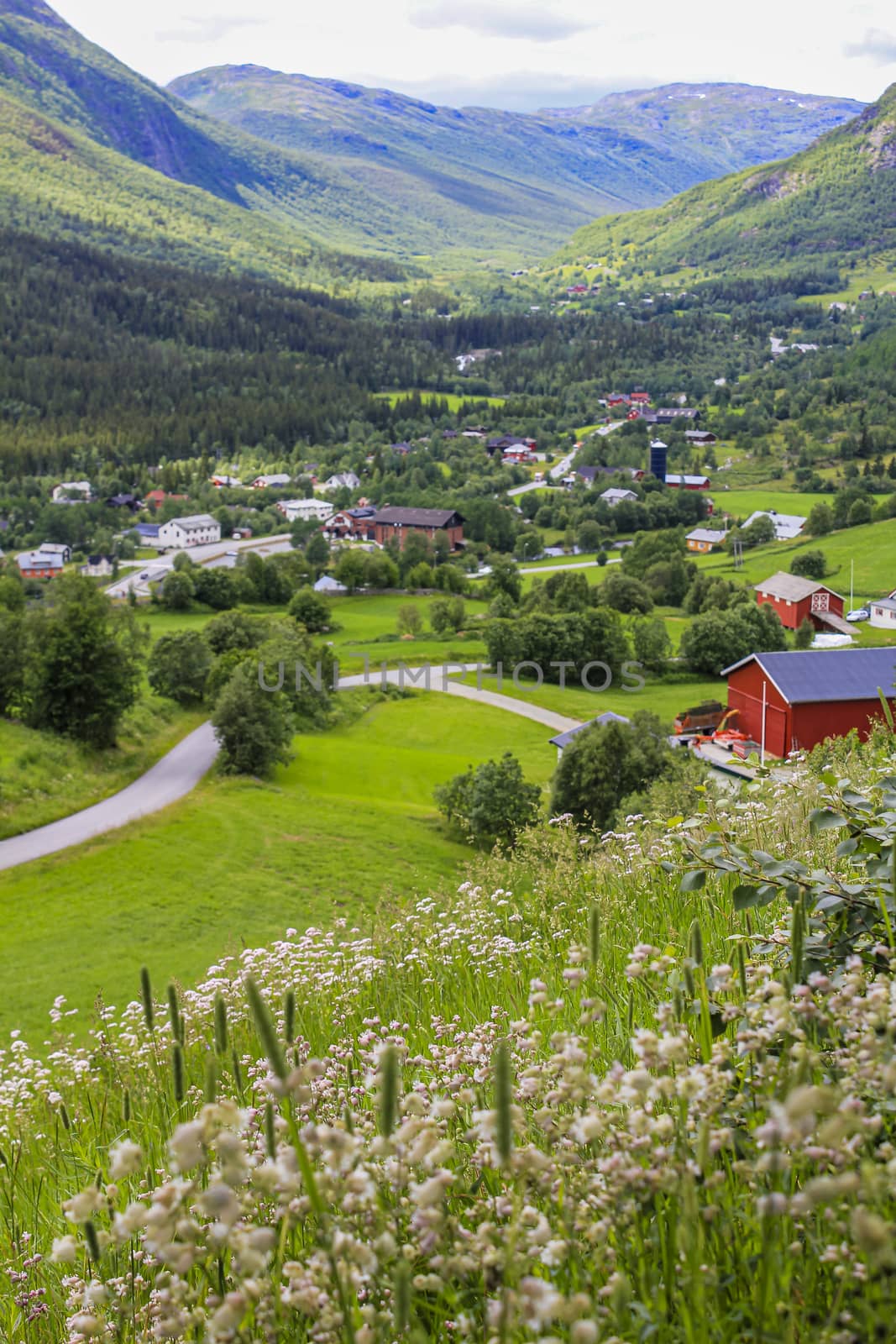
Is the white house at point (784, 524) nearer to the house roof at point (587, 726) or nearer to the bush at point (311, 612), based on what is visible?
the bush at point (311, 612)

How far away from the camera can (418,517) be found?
4131 inches

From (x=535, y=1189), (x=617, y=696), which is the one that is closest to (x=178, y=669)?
(x=617, y=696)

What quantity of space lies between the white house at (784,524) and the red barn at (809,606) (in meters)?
28.6

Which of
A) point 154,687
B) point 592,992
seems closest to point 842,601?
point 154,687

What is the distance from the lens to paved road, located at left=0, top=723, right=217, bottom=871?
27688 millimetres

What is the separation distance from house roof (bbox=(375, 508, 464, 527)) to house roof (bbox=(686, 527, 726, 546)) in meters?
22.1

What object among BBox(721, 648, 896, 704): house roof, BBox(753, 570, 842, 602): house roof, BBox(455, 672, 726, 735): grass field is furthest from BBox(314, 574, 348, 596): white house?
BBox(721, 648, 896, 704): house roof

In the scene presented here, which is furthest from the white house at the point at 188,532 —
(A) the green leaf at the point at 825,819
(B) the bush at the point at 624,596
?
(A) the green leaf at the point at 825,819

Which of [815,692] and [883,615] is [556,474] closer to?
[883,615]

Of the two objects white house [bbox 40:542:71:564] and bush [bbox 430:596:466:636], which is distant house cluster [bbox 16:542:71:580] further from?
bush [bbox 430:596:466:636]

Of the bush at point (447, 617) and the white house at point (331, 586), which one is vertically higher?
the bush at point (447, 617)

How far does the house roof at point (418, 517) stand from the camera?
102938 mm

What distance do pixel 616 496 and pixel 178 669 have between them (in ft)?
247

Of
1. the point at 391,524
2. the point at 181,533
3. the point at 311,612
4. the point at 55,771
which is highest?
the point at 55,771
